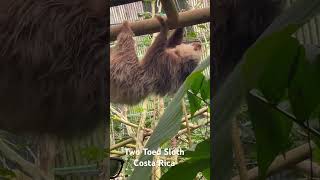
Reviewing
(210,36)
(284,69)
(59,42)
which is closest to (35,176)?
(59,42)

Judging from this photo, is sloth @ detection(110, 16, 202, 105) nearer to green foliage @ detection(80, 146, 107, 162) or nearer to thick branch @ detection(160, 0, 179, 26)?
thick branch @ detection(160, 0, 179, 26)

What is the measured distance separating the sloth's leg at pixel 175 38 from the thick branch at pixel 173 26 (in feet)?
0.06

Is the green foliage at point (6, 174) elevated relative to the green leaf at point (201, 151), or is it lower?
lower

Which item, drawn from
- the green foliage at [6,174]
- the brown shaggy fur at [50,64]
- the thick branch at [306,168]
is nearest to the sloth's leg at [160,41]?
the brown shaggy fur at [50,64]

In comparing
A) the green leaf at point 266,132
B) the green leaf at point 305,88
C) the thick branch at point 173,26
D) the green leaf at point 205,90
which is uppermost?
the thick branch at point 173,26

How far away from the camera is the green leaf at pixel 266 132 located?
216 millimetres

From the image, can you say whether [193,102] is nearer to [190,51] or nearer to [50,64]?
[190,51]

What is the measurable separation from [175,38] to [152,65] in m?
0.12

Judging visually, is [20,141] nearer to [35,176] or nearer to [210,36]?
[35,176]

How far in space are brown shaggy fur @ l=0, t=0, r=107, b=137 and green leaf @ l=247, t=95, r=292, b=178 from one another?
979 mm

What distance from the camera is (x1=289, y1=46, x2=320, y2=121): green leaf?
251 mm

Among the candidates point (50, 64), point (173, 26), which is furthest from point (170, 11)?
point (50, 64)

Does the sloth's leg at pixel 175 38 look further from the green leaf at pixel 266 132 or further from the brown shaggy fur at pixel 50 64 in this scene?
the green leaf at pixel 266 132

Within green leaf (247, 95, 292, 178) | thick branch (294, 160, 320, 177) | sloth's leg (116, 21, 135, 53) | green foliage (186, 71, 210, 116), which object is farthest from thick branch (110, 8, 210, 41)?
green leaf (247, 95, 292, 178)
